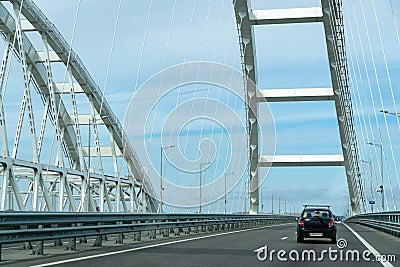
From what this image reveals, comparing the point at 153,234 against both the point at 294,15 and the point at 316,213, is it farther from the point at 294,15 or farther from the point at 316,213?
the point at 294,15

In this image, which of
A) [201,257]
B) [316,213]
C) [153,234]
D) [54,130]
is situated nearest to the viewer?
[201,257]

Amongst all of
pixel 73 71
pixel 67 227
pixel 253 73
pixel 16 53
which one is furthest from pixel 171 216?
pixel 73 71

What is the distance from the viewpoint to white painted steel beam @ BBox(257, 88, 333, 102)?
50406mm

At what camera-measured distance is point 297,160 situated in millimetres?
58656

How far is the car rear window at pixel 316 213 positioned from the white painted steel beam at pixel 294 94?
92.4ft

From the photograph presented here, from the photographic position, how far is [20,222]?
12.0m

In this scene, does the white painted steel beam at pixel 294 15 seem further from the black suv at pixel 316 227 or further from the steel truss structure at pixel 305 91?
the black suv at pixel 316 227

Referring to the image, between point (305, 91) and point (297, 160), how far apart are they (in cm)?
1007

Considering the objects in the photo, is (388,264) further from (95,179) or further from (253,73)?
(95,179)

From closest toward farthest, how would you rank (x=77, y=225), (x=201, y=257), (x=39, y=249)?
(x=39, y=249) < (x=201, y=257) < (x=77, y=225)

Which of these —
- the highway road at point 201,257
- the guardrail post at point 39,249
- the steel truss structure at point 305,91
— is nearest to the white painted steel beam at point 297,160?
the steel truss structure at point 305,91

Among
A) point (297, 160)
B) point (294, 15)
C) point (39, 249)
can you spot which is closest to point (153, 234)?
point (39, 249)

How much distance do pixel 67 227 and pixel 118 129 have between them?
159ft

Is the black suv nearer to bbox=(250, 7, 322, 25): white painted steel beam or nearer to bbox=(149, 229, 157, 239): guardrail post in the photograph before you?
bbox=(149, 229, 157, 239): guardrail post
